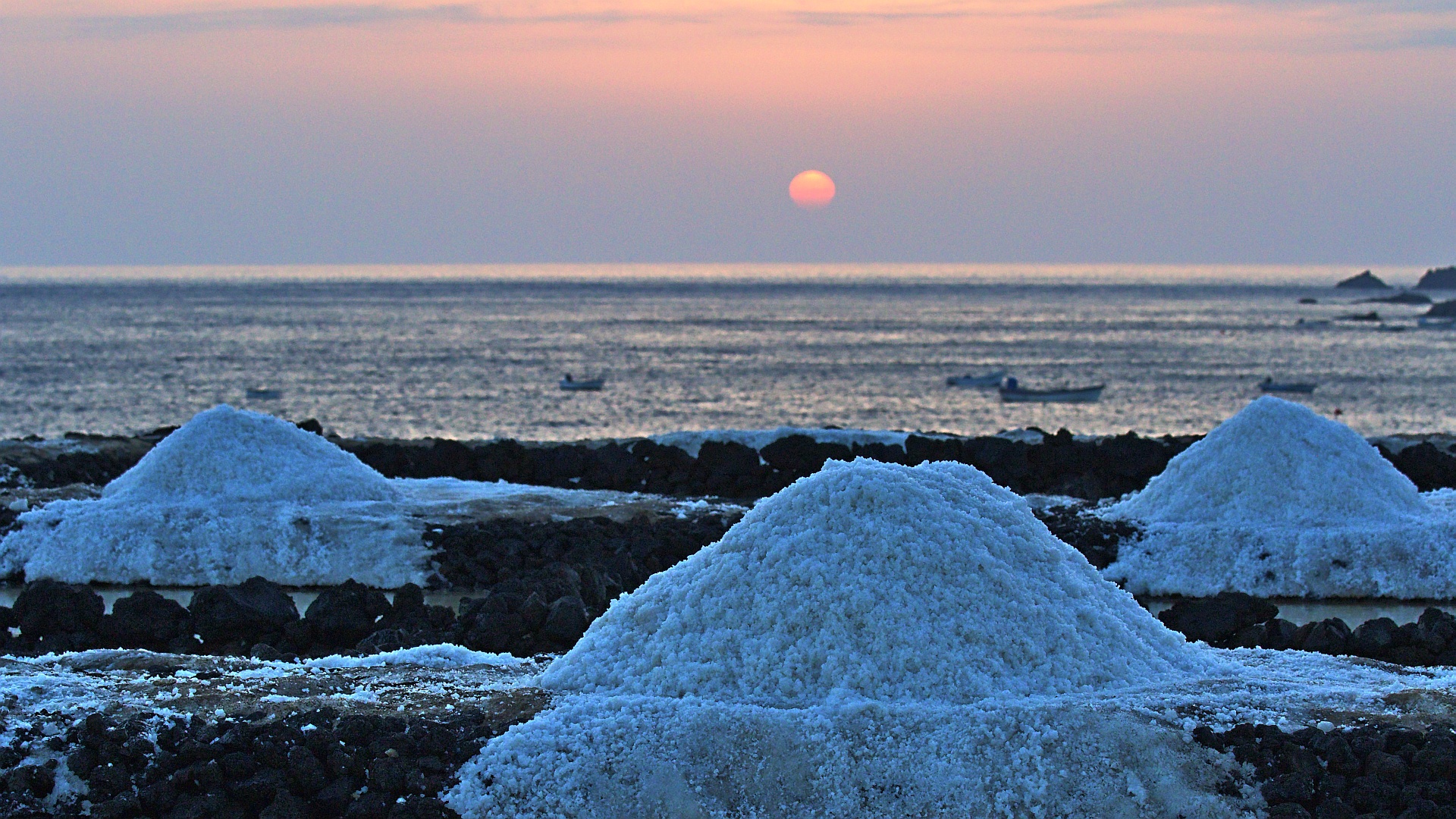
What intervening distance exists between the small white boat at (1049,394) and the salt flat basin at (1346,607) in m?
26.6

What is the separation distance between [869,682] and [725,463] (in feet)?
28.6

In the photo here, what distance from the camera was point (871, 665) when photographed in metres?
5.17

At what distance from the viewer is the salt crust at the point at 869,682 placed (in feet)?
15.5

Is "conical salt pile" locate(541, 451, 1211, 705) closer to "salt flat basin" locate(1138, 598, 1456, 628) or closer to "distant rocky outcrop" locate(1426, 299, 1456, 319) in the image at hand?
"salt flat basin" locate(1138, 598, 1456, 628)

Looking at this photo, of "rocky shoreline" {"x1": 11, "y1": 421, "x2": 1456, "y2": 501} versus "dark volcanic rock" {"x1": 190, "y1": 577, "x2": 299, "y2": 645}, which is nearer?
"dark volcanic rock" {"x1": 190, "y1": 577, "x2": 299, "y2": 645}

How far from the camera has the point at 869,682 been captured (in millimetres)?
5125

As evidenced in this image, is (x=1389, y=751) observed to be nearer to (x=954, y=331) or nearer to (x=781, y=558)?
(x=781, y=558)

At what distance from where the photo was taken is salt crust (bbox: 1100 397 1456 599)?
9914 millimetres

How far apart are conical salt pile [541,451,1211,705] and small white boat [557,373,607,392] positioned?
32514 millimetres

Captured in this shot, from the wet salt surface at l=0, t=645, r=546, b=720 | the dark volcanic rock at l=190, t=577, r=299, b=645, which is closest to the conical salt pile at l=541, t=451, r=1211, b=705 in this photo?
the wet salt surface at l=0, t=645, r=546, b=720

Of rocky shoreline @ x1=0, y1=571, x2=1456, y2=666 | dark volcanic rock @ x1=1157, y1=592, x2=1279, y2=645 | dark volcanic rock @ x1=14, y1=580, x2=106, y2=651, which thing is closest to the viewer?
rocky shoreline @ x1=0, y1=571, x2=1456, y2=666

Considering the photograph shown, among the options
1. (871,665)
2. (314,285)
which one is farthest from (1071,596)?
(314,285)

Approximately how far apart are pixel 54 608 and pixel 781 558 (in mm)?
4640

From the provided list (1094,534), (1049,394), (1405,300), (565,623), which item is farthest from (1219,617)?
(1405,300)
